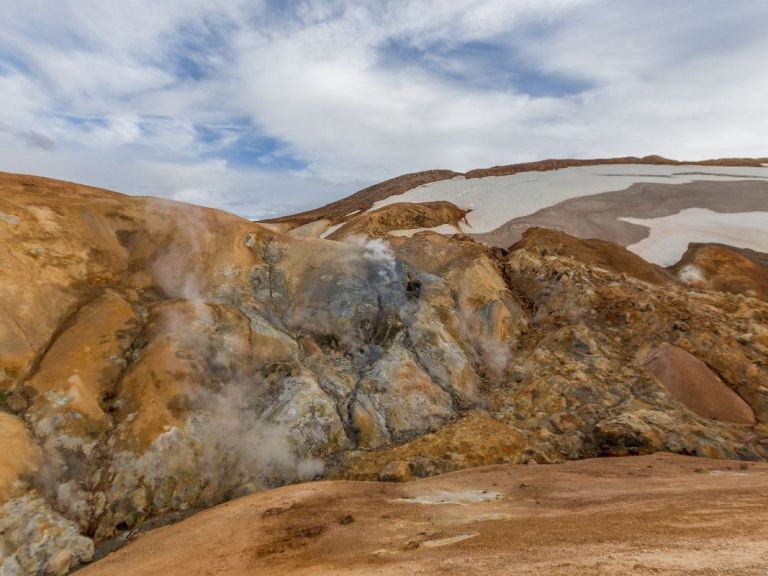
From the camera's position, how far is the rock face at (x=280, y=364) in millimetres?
11695

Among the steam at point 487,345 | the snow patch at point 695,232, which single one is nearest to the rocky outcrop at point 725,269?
the snow patch at point 695,232

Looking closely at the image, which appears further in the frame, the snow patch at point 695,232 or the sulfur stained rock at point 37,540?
the snow patch at point 695,232

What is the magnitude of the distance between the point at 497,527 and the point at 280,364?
31.7 ft

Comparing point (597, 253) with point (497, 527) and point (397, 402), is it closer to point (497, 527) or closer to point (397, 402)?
point (397, 402)

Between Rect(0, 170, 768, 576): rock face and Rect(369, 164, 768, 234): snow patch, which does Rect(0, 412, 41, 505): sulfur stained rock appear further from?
Rect(369, 164, 768, 234): snow patch

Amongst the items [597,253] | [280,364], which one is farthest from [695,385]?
[280,364]

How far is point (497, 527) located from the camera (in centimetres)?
772

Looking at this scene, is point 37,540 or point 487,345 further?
point 487,345

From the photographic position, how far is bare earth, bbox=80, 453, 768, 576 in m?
5.56

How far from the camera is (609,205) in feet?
103

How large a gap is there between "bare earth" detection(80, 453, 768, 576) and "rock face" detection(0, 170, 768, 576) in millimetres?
1578

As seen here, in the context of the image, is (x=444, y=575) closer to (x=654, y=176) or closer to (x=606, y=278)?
(x=606, y=278)

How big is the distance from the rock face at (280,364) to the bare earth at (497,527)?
158cm

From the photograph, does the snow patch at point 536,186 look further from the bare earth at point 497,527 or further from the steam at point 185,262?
the bare earth at point 497,527
